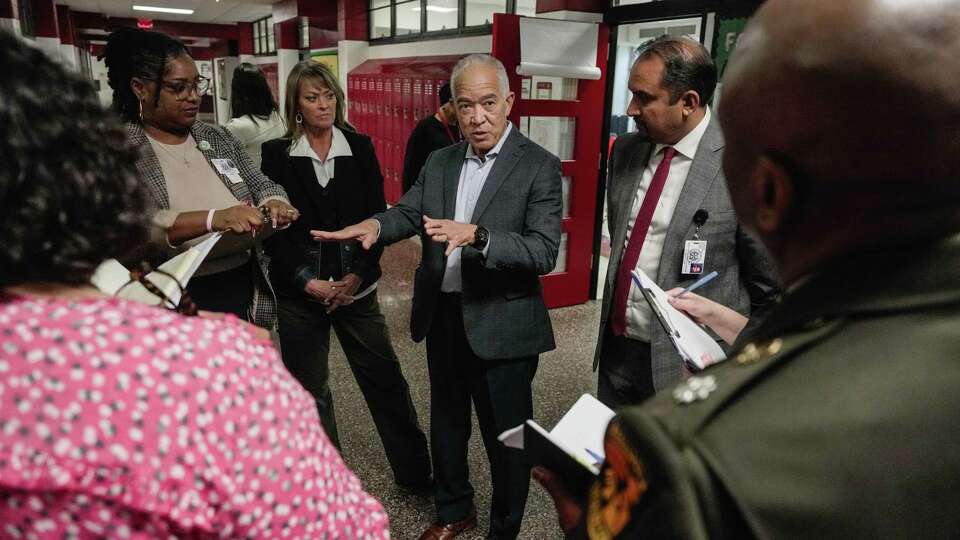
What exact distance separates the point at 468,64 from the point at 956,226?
4.94ft

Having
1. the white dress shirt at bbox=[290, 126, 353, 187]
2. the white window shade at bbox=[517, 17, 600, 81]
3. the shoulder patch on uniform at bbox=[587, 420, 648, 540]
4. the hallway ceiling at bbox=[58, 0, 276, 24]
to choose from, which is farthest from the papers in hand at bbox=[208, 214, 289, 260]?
the hallway ceiling at bbox=[58, 0, 276, 24]

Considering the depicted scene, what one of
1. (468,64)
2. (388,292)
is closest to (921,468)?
(468,64)

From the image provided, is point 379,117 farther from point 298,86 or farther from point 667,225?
point 667,225

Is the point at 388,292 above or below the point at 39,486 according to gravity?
below

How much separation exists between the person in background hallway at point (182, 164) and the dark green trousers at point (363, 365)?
32 centimetres

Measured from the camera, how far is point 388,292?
468cm

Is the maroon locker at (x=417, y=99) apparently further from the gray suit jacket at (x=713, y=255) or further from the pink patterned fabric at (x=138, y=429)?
the pink patterned fabric at (x=138, y=429)

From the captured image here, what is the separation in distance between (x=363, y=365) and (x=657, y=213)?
1.21 metres

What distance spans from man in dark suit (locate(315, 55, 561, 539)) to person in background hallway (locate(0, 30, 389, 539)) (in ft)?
3.51

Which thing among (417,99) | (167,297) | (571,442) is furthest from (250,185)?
(417,99)

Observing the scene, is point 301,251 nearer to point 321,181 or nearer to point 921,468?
point 321,181

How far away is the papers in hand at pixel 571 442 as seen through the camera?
0.75m

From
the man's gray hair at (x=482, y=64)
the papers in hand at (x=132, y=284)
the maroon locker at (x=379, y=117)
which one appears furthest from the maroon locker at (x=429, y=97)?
the papers in hand at (x=132, y=284)

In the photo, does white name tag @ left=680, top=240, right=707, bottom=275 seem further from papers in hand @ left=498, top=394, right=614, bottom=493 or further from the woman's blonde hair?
the woman's blonde hair
